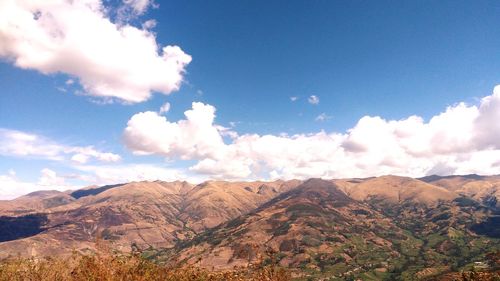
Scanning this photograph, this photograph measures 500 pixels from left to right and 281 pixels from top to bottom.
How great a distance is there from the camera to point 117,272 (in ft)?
216

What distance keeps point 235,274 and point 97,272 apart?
2296 cm

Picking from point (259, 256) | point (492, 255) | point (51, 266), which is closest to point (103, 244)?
point (259, 256)

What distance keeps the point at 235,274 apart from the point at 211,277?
23.8 ft

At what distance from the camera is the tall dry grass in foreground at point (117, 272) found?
58.8m

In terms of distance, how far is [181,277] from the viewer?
8275cm

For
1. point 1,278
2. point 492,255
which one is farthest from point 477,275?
point 1,278

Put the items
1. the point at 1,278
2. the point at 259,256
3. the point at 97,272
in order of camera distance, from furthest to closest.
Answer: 1. the point at 1,278
2. the point at 97,272
3. the point at 259,256

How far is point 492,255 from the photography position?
211 ft

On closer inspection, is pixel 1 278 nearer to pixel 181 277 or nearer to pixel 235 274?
pixel 181 277

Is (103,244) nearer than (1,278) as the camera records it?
Yes

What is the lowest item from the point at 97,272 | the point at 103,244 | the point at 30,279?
the point at 30,279

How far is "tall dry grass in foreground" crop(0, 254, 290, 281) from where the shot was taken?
193ft

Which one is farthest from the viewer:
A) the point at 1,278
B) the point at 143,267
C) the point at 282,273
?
the point at 1,278

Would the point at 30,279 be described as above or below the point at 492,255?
below
